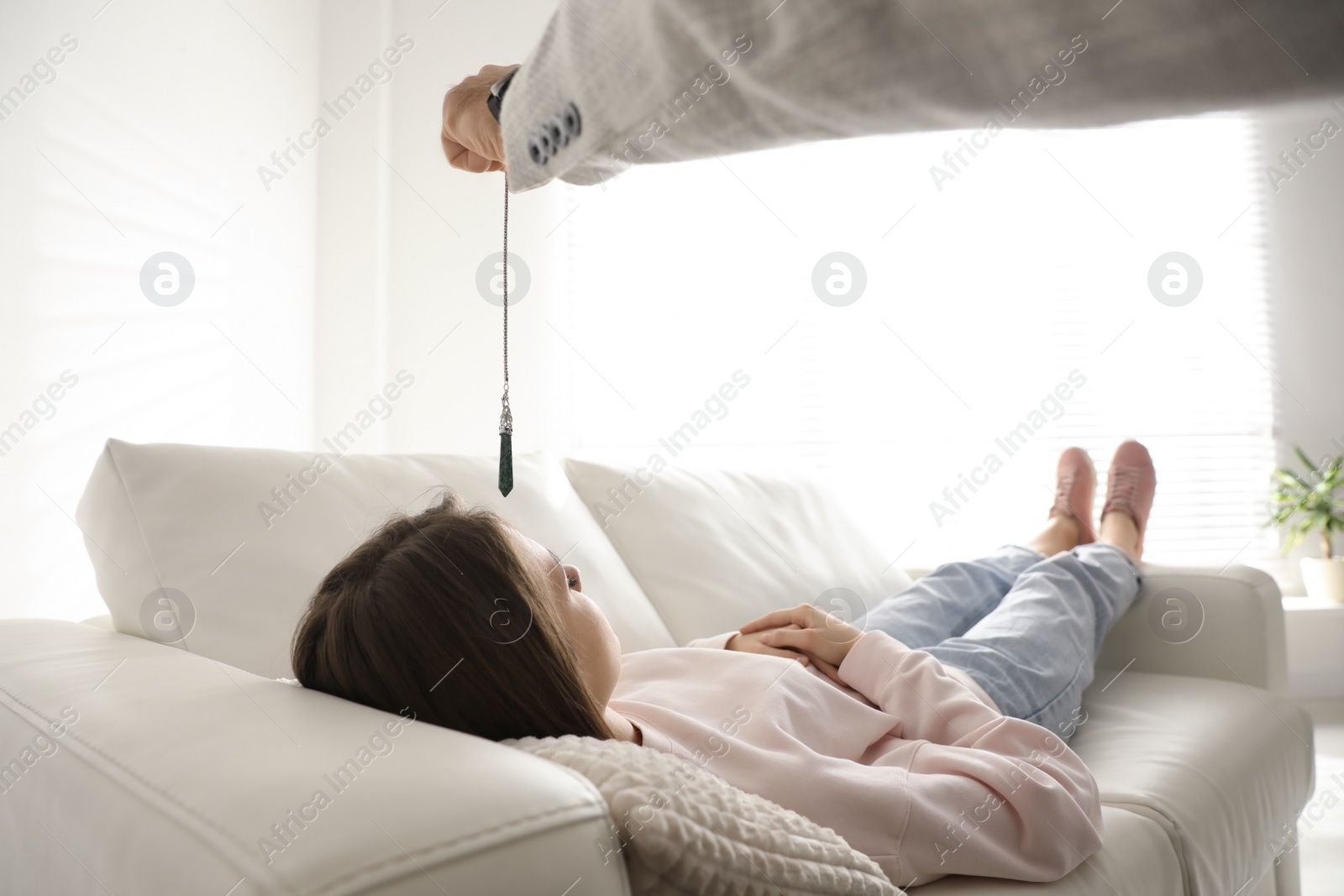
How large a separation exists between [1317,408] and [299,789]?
417 centimetres

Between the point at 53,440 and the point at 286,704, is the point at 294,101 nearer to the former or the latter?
the point at 53,440

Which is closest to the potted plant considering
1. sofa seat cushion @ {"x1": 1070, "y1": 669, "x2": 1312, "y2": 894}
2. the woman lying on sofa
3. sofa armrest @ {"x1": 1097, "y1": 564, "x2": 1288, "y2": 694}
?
sofa armrest @ {"x1": 1097, "y1": 564, "x2": 1288, "y2": 694}

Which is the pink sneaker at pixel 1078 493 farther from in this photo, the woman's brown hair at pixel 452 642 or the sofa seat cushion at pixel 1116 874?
the woman's brown hair at pixel 452 642

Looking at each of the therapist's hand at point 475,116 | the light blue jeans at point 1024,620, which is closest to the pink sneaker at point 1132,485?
the light blue jeans at point 1024,620

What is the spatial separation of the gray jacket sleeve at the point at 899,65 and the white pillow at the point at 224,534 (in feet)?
2.49

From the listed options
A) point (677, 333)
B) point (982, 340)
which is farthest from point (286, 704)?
point (982, 340)

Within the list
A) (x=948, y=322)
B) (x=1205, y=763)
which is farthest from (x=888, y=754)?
(x=948, y=322)

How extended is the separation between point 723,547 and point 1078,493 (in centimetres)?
105

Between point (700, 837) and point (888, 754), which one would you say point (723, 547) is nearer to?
point (888, 754)

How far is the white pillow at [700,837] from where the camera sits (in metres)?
0.51

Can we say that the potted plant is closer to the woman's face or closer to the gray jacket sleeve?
the woman's face

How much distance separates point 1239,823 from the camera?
1.12m

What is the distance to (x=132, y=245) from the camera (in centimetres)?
200

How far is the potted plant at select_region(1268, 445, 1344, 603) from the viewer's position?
3.34 meters
